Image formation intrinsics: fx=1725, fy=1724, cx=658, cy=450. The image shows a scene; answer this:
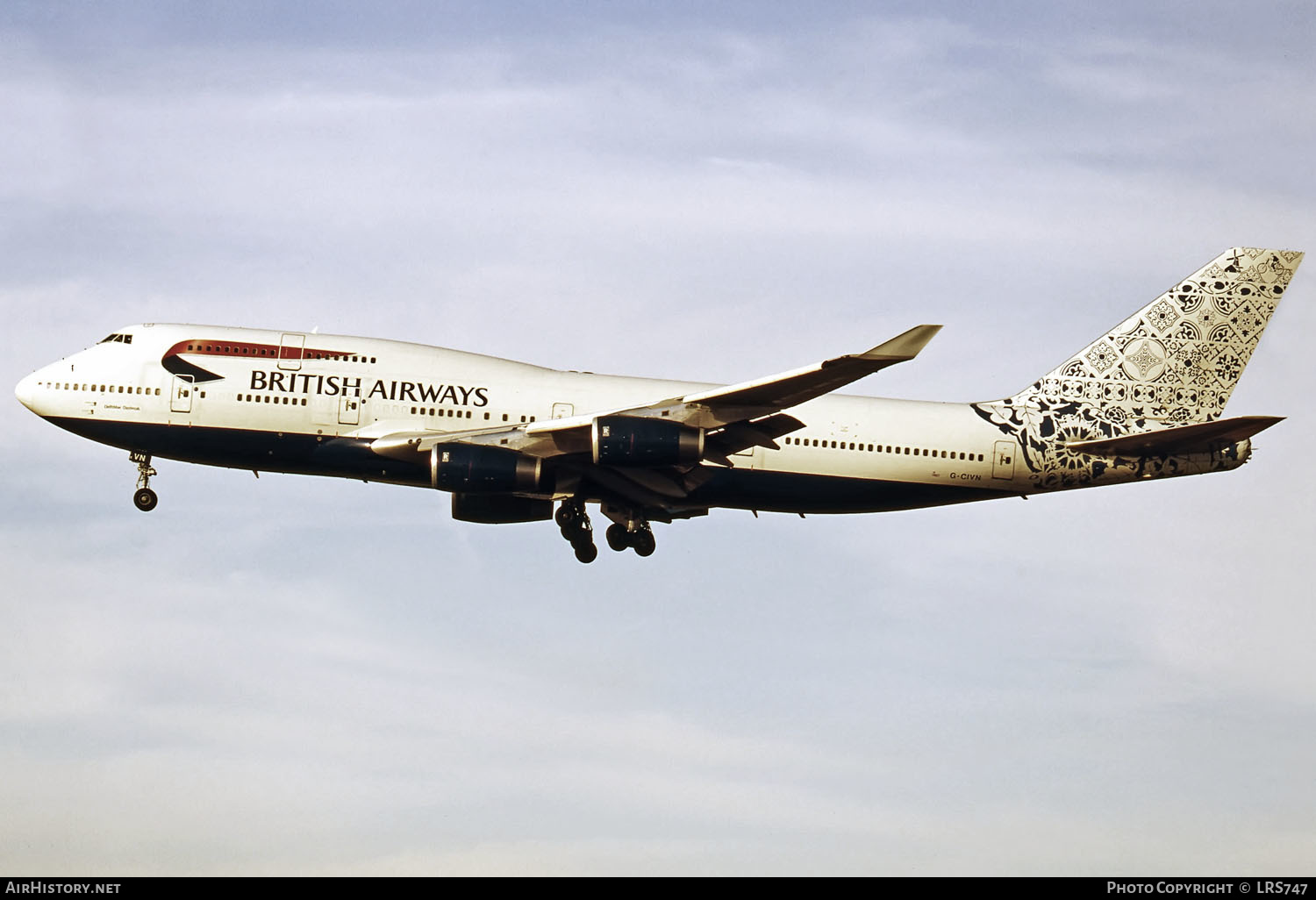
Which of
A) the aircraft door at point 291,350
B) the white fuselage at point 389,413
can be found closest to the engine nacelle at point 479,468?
the white fuselage at point 389,413

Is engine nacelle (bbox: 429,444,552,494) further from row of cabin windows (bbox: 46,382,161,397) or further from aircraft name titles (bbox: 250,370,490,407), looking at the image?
row of cabin windows (bbox: 46,382,161,397)

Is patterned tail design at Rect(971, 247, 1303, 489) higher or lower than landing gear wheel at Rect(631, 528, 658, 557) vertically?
higher

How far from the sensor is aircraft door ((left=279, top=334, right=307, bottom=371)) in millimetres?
43969

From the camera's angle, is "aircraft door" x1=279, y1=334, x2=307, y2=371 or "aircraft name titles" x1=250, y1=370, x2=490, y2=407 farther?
"aircraft door" x1=279, y1=334, x2=307, y2=371

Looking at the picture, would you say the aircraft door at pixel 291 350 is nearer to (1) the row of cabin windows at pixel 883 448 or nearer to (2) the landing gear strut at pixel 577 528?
(2) the landing gear strut at pixel 577 528

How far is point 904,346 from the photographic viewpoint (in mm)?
36500

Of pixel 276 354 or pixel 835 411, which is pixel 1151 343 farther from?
pixel 276 354

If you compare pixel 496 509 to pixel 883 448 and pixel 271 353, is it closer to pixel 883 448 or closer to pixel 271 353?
pixel 271 353

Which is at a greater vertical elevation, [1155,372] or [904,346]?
[1155,372]

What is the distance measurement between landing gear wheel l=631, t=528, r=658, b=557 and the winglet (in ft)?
36.1

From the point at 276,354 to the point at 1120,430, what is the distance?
73.8ft

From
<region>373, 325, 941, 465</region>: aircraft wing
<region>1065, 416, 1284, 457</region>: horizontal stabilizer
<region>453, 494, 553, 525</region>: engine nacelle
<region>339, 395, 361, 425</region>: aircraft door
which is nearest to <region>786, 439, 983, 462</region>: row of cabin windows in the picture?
<region>373, 325, 941, 465</region>: aircraft wing

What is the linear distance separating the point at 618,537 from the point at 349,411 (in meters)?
7.83

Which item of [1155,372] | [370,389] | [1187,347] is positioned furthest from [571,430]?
[1187,347]
